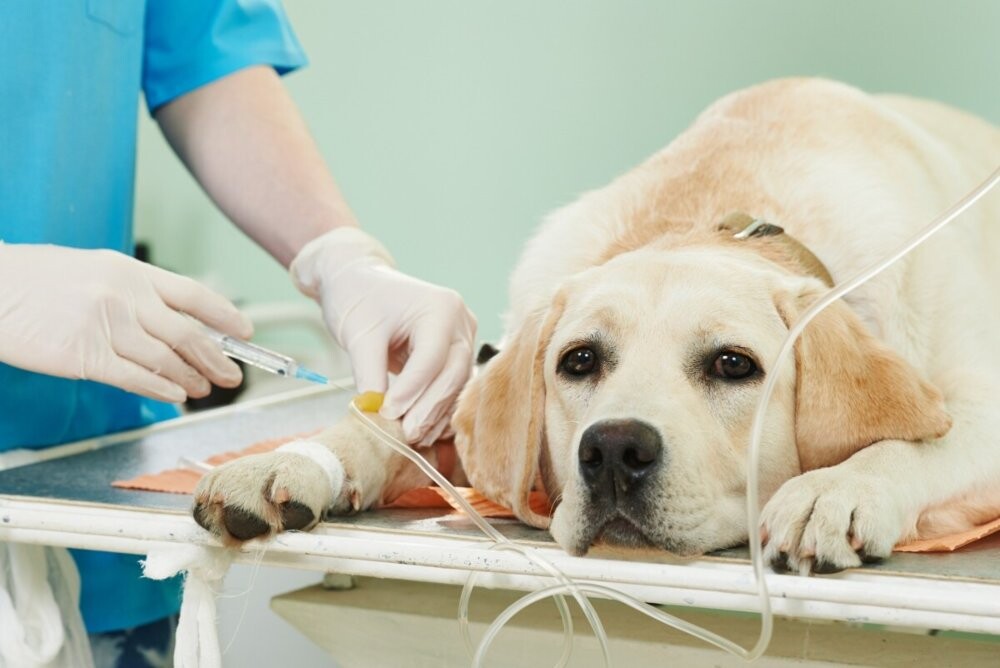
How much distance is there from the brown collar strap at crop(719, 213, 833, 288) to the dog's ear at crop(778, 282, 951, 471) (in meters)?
0.15

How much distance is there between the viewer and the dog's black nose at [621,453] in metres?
0.95

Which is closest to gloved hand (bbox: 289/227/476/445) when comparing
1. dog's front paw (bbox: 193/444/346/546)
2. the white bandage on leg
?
the white bandage on leg

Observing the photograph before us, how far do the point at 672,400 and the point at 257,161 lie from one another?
815mm

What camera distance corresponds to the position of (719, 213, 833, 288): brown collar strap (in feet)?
4.10

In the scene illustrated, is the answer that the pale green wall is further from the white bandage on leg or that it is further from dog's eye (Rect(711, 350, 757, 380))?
the white bandage on leg

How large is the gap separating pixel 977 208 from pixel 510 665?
93 cm

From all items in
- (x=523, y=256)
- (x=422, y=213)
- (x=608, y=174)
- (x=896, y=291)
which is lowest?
(x=422, y=213)

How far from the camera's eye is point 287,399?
197 centimetres

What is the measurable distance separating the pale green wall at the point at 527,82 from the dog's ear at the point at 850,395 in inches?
68.1

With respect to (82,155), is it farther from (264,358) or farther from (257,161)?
(264,358)

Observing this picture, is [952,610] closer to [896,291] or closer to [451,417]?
[896,291]

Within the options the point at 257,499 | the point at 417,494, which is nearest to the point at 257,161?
the point at 417,494

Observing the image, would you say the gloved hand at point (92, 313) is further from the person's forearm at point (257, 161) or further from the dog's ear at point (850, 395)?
the dog's ear at point (850, 395)

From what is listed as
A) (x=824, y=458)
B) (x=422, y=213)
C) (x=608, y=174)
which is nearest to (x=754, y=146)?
(x=824, y=458)
